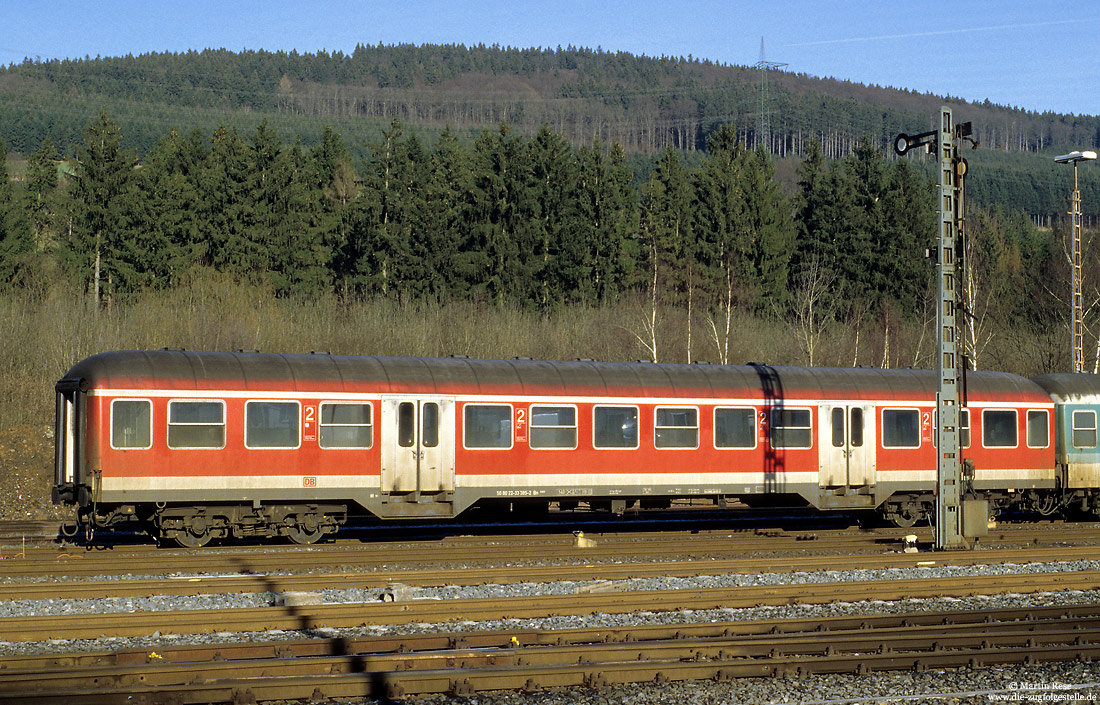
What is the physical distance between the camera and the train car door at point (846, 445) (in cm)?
2317

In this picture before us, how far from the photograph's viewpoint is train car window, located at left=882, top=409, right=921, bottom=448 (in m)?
23.7

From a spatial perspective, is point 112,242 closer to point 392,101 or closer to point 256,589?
point 256,589

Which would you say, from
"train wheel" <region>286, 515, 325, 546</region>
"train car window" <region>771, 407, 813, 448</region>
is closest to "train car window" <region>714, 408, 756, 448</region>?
"train car window" <region>771, 407, 813, 448</region>

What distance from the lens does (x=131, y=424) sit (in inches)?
723

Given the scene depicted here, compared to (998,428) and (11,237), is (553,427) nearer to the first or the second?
(998,428)

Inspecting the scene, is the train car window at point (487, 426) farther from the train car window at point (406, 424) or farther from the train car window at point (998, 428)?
the train car window at point (998, 428)

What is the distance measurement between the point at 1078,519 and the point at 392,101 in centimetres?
16193

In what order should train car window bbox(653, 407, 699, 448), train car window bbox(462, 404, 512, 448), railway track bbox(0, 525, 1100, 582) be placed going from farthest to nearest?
1. train car window bbox(653, 407, 699, 448)
2. train car window bbox(462, 404, 512, 448)
3. railway track bbox(0, 525, 1100, 582)

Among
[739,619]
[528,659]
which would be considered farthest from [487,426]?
[528,659]

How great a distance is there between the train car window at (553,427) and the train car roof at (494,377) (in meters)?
0.35

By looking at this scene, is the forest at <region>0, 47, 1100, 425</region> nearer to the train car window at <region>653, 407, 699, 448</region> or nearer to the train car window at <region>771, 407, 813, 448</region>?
the train car window at <region>771, 407, 813, 448</region>

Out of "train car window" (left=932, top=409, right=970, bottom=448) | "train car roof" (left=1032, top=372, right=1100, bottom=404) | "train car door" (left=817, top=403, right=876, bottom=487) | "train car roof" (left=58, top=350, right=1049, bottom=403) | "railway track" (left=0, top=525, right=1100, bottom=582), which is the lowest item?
"railway track" (left=0, top=525, right=1100, bottom=582)

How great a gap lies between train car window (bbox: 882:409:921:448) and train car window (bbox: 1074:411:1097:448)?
4434 millimetres

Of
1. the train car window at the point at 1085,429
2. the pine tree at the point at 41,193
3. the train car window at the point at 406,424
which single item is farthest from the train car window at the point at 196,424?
the pine tree at the point at 41,193
